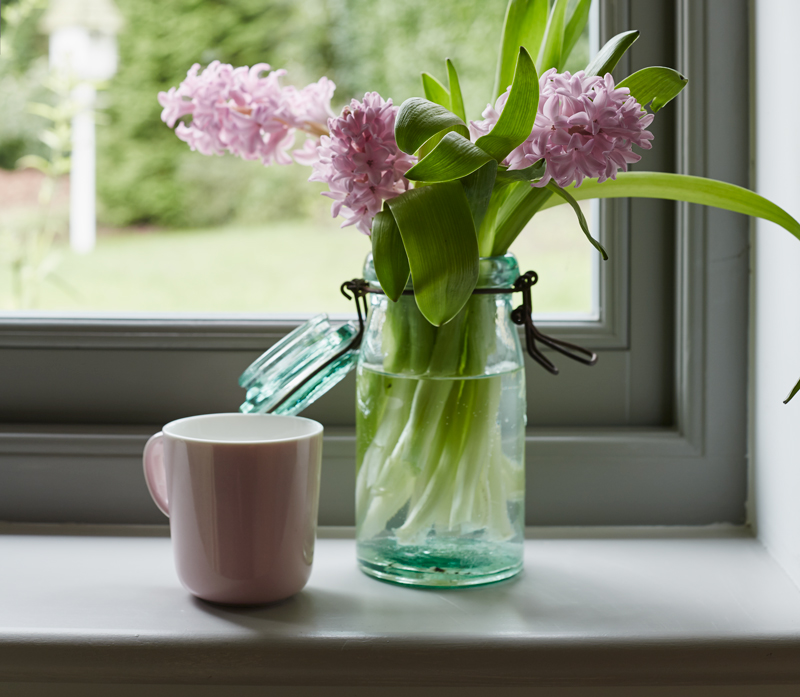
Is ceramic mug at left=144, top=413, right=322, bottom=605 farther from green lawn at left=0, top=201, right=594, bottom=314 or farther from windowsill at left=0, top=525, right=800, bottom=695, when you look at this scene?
green lawn at left=0, top=201, right=594, bottom=314

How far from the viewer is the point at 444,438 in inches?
23.1

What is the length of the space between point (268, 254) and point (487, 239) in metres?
0.42

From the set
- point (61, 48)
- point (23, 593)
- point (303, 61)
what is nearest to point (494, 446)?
point (23, 593)

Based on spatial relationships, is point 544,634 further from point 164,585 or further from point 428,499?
point 164,585

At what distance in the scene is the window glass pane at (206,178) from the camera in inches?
33.3

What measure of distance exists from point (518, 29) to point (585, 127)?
17 cm

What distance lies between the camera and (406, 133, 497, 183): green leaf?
444 millimetres

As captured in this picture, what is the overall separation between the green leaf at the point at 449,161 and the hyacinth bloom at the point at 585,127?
41 mm

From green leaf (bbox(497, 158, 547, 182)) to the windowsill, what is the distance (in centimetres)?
30

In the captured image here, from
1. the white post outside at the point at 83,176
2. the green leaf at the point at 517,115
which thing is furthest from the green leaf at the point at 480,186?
the white post outside at the point at 83,176

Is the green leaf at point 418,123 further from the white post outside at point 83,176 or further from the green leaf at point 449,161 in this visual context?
the white post outside at point 83,176

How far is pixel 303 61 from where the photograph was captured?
2.89 feet

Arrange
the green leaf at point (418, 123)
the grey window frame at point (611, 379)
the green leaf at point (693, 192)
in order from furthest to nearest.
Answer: the grey window frame at point (611, 379) < the green leaf at point (693, 192) < the green leaf at point (418, 123)

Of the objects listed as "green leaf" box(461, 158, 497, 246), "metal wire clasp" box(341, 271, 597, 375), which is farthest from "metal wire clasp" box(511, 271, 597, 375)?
"green leaf" box(461, 158, 497, 246)
